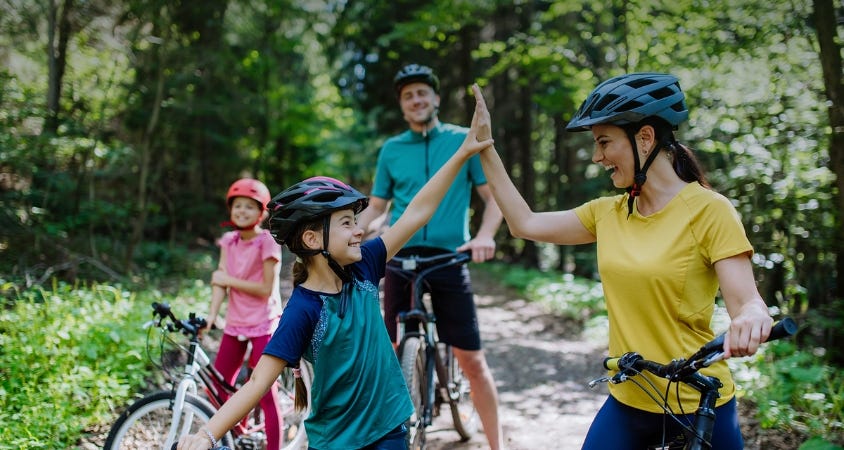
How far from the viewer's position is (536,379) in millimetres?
7105

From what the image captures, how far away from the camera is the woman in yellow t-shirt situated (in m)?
2.15

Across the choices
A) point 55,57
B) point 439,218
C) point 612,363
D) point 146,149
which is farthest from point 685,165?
point 55,57

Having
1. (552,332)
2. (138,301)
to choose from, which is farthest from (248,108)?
(552,332)

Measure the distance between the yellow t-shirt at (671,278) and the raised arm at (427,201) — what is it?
0.89 m

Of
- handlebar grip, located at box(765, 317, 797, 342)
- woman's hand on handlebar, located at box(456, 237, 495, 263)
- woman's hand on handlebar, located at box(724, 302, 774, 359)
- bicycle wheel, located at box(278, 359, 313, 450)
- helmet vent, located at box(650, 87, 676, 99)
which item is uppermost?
→ helmet vent, located at box(650, 87, 676, 99)

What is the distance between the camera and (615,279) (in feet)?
7.69

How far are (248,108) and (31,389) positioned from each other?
11682mm

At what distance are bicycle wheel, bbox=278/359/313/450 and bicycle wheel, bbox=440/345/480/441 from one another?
1129mm

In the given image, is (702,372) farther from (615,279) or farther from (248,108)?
(248,108)

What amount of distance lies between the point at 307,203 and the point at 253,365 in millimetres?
2200

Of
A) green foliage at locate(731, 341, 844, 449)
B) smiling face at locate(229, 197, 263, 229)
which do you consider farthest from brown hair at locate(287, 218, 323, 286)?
green foliage at locate(731, 341, 844, 449)

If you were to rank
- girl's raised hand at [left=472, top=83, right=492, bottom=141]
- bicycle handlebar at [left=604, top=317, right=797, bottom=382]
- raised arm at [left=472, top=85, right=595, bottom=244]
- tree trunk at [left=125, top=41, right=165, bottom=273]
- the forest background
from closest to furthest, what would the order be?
bicycle handlebar at [left=604, top=317, right=797, bottom=382], raised arm at [left=472, top=85, right=595, bottom=244], girl's raised hand at [left=472, top=83, right=492, bottom=141], the forest background, tree trunk at [left=125, top=41, right=165, bottom=273]

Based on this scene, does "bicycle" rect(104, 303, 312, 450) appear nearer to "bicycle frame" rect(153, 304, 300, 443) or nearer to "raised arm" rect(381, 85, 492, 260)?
"bicycle frame" rect(153, 304, 300, 443)

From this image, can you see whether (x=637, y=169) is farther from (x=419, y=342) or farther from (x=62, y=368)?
(x=62, y=368)
